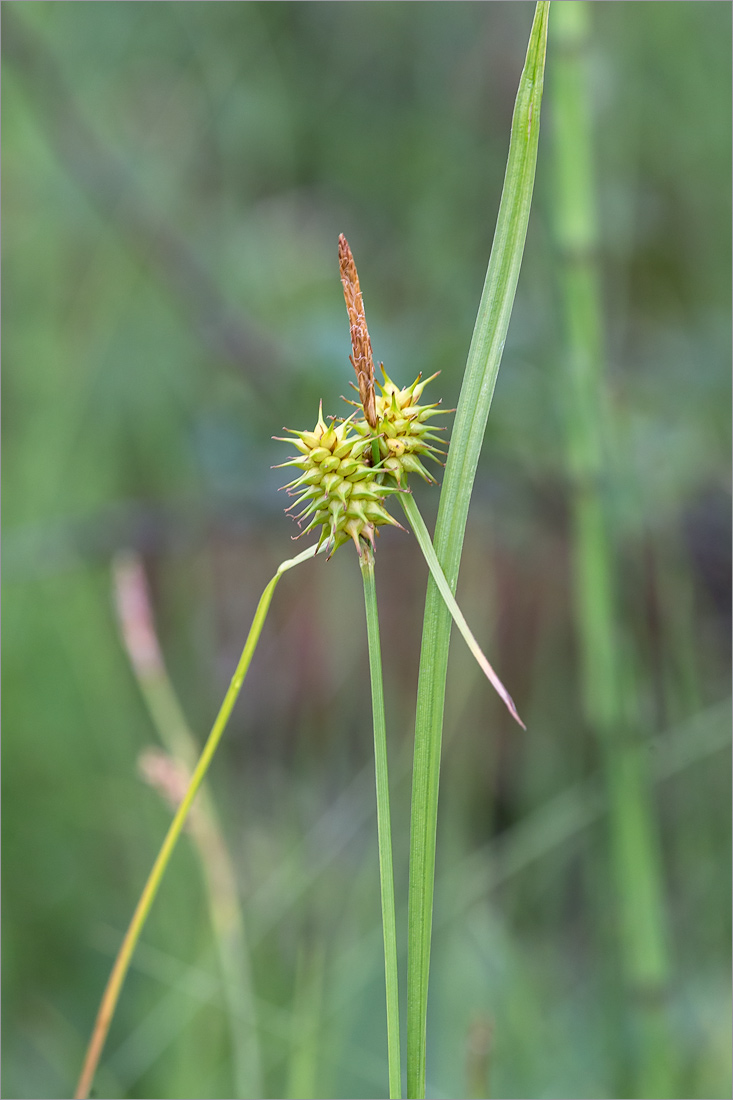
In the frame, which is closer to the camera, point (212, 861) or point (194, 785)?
point (194, 785)

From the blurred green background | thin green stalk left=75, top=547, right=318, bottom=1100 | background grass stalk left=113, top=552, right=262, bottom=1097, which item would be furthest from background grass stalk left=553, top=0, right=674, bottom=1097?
thin green stalk left=75, top=547, right=318, bottom=1100

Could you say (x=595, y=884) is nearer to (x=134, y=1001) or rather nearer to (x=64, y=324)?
(x=134, y=1001)

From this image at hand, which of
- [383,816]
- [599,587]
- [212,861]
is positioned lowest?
[383,816]

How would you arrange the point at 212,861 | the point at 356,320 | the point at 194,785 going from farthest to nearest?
the point at 212,861
the point at 194,785
the point at 356,320

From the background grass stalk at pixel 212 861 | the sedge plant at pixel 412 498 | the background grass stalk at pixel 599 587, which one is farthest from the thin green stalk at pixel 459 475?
the background grass stalk at pixel 599 587

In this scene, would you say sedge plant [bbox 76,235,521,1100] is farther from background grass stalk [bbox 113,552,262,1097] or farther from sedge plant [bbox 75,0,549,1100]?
background grass stalk [bbox 113,552,262,1097]

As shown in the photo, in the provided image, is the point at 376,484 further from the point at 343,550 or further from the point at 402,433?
the point at 343,550

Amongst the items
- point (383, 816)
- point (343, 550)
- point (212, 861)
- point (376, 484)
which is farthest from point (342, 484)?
point (343, 550)

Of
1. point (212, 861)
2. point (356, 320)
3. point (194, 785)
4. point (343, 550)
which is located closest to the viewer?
point (356, 320)
